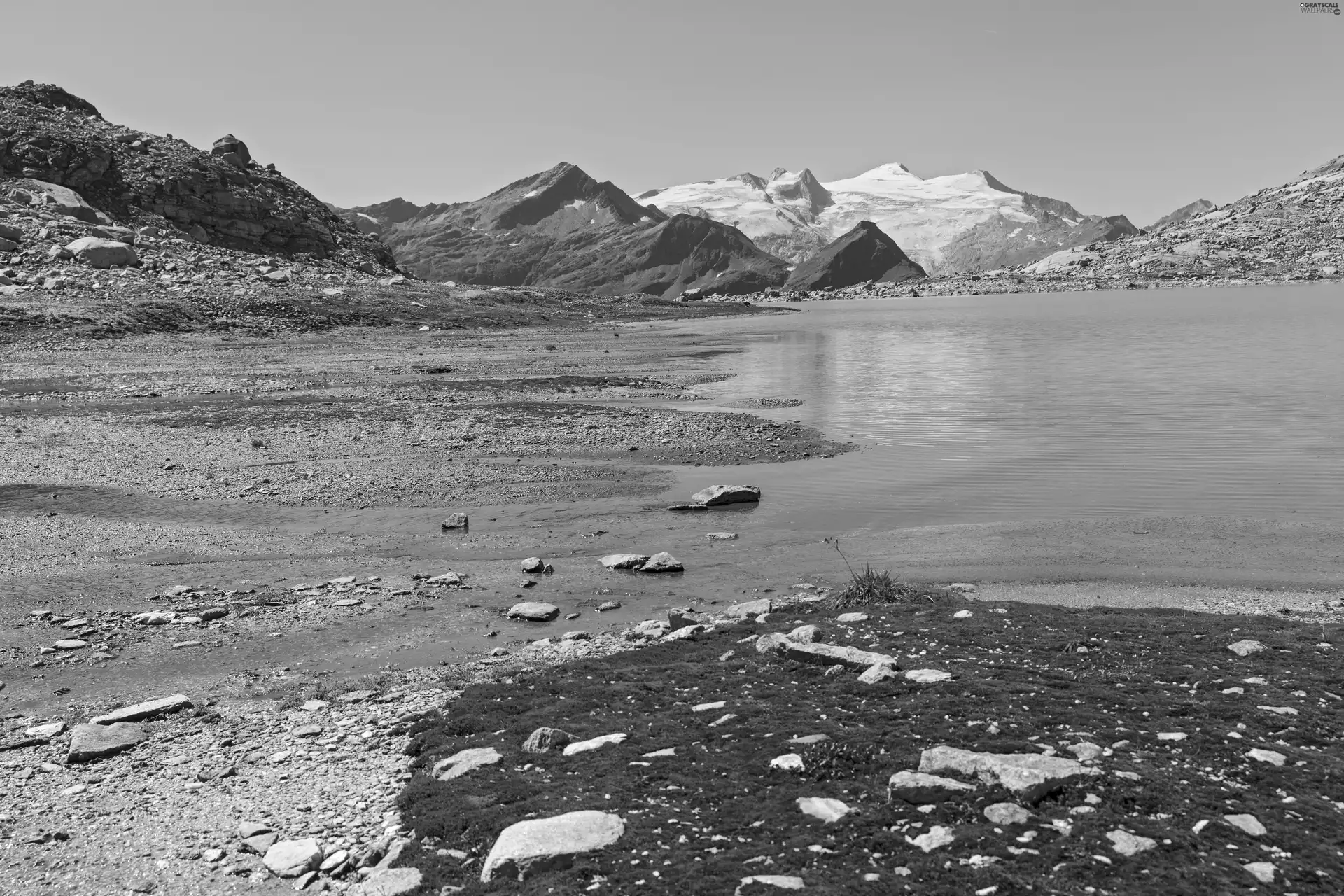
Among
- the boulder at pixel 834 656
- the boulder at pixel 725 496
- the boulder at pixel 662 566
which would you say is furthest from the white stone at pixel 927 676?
the boulder at pixel 725 496

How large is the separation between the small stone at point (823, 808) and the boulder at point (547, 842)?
1804mm

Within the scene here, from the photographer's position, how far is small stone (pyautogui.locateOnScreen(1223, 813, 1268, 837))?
→ 8.15m

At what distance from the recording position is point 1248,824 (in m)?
8.26

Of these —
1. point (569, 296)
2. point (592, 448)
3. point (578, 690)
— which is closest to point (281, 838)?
point (578, 690)

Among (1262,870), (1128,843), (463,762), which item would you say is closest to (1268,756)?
(1262,870)

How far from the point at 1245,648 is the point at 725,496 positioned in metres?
15.5

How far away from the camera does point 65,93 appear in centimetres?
15350

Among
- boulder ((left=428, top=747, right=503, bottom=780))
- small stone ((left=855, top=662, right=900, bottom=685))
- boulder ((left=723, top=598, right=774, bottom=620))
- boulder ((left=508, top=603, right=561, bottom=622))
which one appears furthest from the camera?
boulder ((left=508, top=603, right=561, bottom=622))

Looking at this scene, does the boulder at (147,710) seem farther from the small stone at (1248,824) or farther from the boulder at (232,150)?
the boulder at (232,150)

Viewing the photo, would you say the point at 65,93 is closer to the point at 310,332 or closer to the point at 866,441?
the point at 310,332

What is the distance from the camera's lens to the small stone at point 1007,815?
8414 millimetres

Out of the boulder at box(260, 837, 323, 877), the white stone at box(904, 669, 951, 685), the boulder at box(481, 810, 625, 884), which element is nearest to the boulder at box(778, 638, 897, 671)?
the white stone at box(904, 669, 951, 685)

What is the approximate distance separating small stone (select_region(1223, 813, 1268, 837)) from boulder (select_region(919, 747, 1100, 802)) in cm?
116

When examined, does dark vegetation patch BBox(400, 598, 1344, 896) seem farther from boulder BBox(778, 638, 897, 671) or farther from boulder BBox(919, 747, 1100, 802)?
boulder BBox(778, 638, 897, 671)
